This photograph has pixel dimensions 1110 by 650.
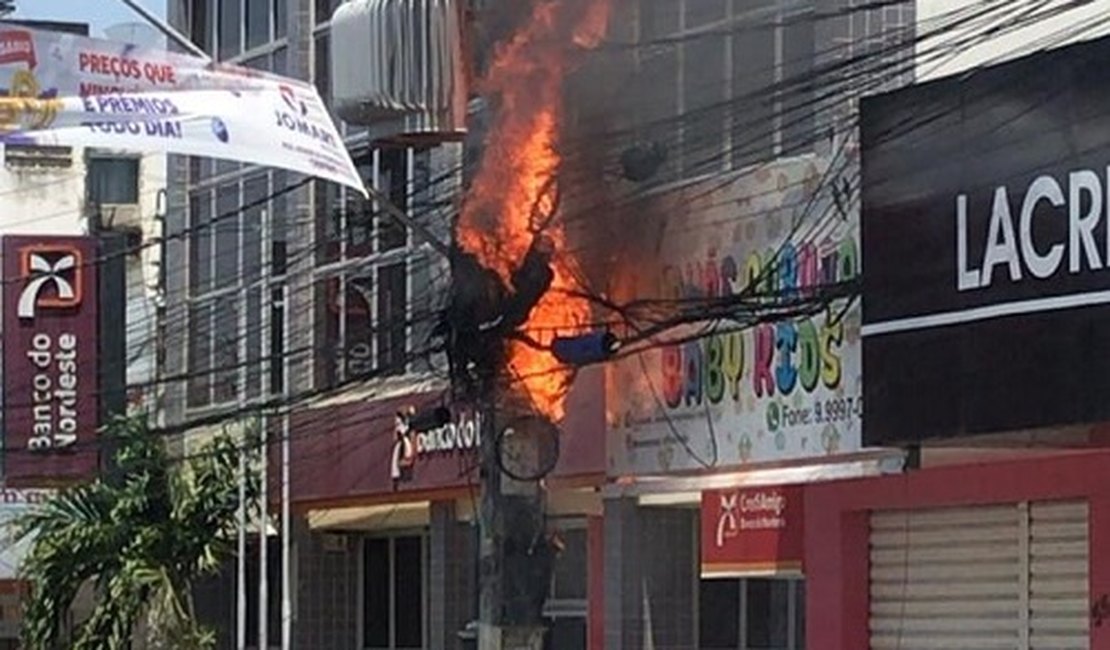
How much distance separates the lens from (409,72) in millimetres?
19750

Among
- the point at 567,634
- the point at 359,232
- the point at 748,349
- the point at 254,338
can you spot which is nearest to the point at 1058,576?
the point at 748,349

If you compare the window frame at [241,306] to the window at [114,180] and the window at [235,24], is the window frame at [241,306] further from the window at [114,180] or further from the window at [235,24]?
the window at [114,180]

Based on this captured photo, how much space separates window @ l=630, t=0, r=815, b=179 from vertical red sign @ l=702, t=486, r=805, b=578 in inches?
103

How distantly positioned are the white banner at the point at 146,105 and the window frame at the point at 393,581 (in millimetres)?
10214

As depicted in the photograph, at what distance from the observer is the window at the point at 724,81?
20.5 metres

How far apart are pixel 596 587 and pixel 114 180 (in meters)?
22.7

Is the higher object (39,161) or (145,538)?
(39,161)

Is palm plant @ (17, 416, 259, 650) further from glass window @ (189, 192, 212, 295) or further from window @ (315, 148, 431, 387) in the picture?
glass window @ (189, 192, 212, 295)

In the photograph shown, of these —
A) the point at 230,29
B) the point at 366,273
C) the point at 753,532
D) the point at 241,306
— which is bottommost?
the point at 753,532

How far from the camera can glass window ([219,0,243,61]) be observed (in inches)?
1262

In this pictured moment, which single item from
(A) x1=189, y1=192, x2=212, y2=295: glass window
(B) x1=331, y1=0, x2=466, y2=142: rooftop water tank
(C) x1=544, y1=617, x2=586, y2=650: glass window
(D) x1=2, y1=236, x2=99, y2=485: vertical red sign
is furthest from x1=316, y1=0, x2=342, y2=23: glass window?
(B) x1=331, y1=0, x2=466, y2=142: rooftop water tank

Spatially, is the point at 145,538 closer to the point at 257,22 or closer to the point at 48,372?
the point at 48,372

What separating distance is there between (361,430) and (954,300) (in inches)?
466

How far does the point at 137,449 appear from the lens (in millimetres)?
29688
